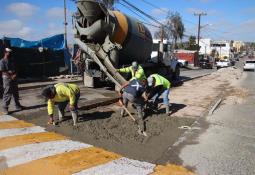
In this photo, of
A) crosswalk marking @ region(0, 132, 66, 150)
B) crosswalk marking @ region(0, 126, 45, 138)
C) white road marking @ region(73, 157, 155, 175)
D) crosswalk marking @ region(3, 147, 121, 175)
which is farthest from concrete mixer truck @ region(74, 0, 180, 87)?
white road marking @ region(73, 157, 155, 175)

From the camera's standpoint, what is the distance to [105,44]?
41.9ft

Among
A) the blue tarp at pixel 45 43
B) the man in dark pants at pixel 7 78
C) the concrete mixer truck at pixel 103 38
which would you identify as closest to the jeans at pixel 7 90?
the man in dark pants at pixel 7 78

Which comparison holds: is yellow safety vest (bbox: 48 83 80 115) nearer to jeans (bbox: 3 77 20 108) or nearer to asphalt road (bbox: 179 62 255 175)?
jeans (bbox: 3 77 20 108)

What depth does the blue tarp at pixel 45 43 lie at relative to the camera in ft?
63.2

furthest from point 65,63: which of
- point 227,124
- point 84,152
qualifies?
point 84,152

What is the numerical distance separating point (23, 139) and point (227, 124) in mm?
5542

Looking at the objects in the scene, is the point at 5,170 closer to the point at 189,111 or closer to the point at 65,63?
the point at 189,111

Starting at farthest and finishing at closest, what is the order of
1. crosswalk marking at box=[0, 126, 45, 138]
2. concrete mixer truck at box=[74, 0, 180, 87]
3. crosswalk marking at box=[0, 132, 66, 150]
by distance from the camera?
concrete mixer truck at box=[74, 0, 180, 87]
crosswalk marking at box=[0, 126, 45, 138]
crosswalk marking at box=[0, 132, 66, 150]

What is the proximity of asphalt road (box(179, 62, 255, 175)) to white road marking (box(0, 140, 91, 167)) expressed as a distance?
2.22m

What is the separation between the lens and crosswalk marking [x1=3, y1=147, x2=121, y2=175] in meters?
5.15

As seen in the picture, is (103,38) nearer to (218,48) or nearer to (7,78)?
(7,78)

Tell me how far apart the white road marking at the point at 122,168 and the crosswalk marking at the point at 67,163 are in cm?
15

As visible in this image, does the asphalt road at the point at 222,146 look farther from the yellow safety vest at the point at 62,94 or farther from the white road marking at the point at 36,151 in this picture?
the yellow safety vest at the point at 62,94

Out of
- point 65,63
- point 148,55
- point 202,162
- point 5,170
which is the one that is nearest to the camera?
point 5,170
